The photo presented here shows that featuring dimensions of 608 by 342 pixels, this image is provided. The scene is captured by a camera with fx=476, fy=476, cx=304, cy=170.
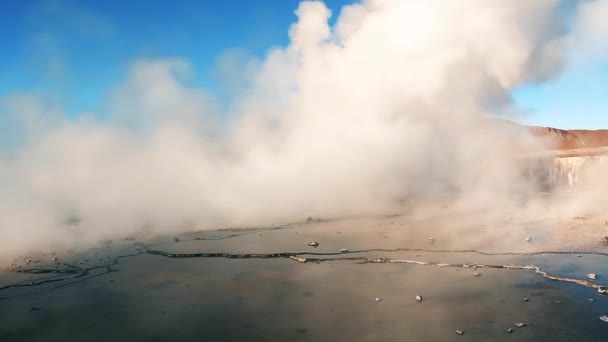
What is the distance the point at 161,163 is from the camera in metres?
13.4

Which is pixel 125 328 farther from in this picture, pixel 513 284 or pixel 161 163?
pixel 161 163

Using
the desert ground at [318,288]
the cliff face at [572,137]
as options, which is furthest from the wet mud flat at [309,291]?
the cliff face at [572,137]

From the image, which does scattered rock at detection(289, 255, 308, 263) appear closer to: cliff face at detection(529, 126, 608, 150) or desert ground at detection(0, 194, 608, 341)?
desert ground at detection(0, 194, 608, 341)

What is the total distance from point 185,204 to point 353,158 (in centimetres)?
461

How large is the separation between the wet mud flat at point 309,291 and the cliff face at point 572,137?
2413 inches

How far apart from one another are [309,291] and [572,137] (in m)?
71.5

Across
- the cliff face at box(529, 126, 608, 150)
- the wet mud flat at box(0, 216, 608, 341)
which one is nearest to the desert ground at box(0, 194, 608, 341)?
the wet mud flat at box(0, 216, 608, 341)

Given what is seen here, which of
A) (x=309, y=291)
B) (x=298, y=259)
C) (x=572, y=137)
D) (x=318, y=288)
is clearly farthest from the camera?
(x=572, y=137)

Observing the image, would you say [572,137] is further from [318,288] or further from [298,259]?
[318,288]

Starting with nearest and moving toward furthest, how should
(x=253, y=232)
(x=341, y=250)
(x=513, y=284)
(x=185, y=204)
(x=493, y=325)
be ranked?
(x=493, y=325), (x=513, y=284), (x=341, y=250), (x=253, y=232), (x=185, y=204)

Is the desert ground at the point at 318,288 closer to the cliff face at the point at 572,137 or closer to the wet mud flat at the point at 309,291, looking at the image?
the wet mud flat at the point at 309,291

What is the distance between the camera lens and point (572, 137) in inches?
2613

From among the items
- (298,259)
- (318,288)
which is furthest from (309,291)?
(298,259)

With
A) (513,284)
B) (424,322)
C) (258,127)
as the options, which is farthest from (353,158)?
(424,322)
